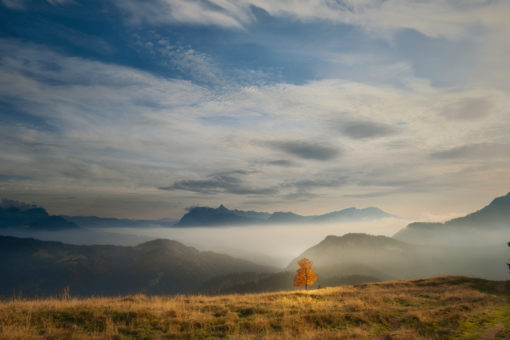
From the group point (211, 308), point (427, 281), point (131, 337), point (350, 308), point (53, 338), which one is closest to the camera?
point (53, 338)

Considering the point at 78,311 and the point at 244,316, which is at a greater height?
the point at 78,311

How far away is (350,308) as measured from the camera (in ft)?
61.1

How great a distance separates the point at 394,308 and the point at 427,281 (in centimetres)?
2436

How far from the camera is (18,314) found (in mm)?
12641

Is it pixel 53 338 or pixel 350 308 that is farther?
pixel 350 308

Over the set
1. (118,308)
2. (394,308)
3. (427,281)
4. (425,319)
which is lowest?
(427,281)

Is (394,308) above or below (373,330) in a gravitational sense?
below

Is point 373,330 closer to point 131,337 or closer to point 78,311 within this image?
point 131,337

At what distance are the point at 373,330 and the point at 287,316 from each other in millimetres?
4481

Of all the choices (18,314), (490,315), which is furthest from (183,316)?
(490,315)

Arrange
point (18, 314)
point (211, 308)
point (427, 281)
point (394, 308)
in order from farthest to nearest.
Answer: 1. point (427, 281)
2. point (394, 308)
3. point (211, 308)
4. point (18, 314)

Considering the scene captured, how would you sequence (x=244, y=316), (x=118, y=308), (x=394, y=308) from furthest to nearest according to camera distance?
(x=394, y=308) < (x=244, y=316) < (x=118, y=308)

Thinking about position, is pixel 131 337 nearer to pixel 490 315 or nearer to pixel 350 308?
pixel 350 308

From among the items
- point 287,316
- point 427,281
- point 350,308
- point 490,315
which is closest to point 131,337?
point 287,316
